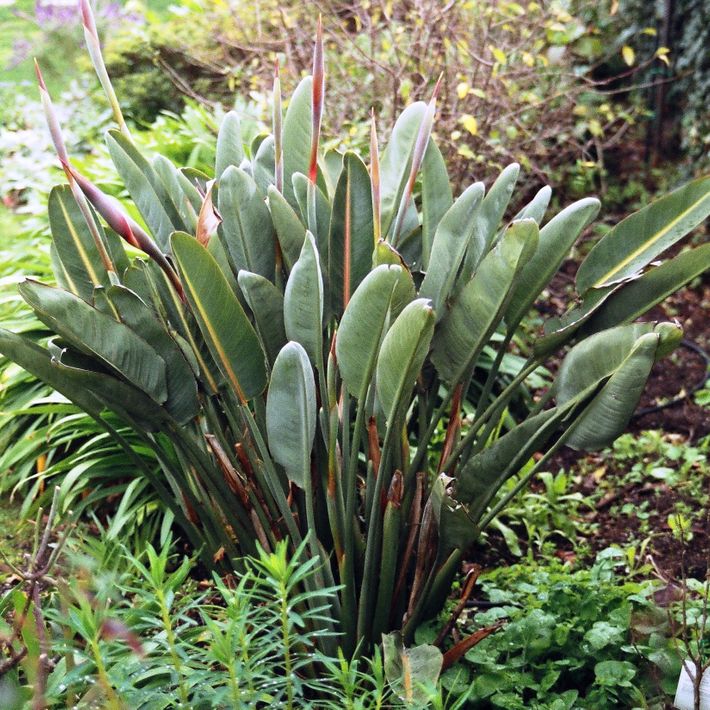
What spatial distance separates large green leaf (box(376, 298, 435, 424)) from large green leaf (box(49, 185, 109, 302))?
842mm

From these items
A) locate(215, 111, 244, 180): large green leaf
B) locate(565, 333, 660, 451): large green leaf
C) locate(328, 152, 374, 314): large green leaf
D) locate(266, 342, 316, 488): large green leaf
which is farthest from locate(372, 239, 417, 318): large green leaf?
locate(215, 111, 244, 180): large green leaf

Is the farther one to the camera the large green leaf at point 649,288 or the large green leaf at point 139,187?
the large green leaf at point 139,187

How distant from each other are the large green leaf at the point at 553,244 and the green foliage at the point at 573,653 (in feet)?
2.54

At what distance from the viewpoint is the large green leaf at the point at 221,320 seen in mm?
1882

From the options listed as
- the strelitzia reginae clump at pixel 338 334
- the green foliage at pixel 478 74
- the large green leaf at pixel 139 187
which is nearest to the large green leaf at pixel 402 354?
the strelitzia reginae clump at pixel 338 334

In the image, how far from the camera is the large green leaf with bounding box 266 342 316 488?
1.87 m

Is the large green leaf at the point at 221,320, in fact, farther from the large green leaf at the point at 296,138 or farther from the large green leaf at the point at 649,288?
the large green leaf at the point at 649,288

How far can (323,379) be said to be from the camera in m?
2.09

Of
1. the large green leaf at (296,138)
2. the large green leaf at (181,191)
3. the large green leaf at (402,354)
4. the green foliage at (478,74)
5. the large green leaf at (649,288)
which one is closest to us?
the large green leaf at (402,354)

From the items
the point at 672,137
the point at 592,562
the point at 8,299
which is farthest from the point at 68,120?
the point at 592,562

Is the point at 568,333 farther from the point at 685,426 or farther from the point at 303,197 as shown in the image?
the point at 685,426

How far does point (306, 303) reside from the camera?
6.40 ft

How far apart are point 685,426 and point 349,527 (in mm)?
2416

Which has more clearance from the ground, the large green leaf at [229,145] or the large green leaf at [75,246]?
the large green leaf at [229,145]
